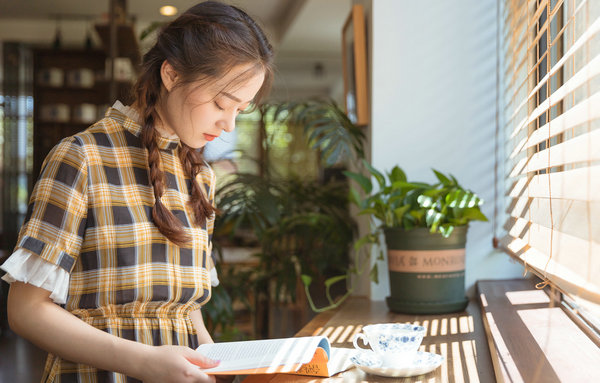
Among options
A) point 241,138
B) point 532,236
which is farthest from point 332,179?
point 241,138

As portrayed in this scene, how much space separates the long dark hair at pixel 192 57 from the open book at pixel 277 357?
0.23 metres

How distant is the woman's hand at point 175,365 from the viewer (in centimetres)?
101

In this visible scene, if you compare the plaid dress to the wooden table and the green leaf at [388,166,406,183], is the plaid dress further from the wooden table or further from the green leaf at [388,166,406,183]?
the green leaf at [388,166,406,183]

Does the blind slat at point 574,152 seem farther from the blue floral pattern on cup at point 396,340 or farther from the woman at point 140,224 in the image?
the woman at point 140,224

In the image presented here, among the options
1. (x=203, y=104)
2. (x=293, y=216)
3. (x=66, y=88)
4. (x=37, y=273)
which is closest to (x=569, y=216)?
(x=203, y=104)

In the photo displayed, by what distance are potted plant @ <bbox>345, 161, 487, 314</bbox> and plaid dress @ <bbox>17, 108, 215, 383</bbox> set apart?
719 mm

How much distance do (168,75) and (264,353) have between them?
55 cm

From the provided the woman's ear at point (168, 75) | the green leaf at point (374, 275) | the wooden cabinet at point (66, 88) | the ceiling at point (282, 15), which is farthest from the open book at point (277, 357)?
the wooden cabinet at point (66, 88)

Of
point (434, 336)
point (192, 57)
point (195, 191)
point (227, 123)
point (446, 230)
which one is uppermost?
point (192, 57)

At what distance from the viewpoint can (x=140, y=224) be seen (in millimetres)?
1137

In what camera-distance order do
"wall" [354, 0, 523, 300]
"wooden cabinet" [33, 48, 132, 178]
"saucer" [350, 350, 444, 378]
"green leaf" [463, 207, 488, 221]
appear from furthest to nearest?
1. "wooden cabinet" [33, 48, 132, 178]
2. "wall" [354, 0, 523, 300]
3. "green leaf" [463, 207, 488, 221]
4. "saucer" [350, 350, 444, 378]

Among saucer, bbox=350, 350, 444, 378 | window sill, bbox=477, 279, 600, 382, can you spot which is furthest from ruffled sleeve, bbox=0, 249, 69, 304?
window sill, bbox=477, 279, 600, 382

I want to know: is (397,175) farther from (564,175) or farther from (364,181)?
(564,175)

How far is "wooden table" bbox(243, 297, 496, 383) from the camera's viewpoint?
112 cm
